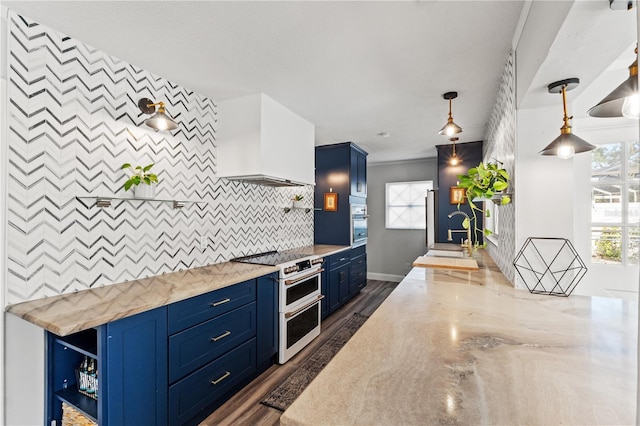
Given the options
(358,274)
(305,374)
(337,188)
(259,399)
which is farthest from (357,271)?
(259,399)

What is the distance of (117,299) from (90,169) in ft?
2.81

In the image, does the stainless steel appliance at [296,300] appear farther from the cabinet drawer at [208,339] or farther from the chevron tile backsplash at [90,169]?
the chevron tile backsplash at [90,169]

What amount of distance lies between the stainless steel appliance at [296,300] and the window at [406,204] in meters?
2.91

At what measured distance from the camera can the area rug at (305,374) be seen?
2037 mm

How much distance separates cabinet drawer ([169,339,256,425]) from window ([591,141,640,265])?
2514 mm

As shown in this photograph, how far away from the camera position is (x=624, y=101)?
3.02 feet

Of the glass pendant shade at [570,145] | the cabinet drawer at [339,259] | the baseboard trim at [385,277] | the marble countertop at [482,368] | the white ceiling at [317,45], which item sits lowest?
the baseboard trim at [385,277]

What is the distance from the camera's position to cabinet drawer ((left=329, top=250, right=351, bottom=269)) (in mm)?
3683

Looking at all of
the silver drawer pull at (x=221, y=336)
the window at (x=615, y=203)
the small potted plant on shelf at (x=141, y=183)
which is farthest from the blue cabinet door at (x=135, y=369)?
the window at (x=615, y=203)

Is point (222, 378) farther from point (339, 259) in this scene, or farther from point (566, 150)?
point (566, 150)

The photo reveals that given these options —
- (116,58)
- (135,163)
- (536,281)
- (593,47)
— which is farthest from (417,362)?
(116,58)

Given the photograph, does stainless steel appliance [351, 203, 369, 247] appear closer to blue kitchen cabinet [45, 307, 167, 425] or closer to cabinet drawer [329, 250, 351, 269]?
cabinet drawer [329, 250, 351, 269]

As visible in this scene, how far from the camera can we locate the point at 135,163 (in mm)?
2078

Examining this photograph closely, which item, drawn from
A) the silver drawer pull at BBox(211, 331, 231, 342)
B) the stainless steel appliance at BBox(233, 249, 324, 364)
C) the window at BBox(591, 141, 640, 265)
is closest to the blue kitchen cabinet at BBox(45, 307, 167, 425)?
the silver drawer pull at BBox(211, 331, 231, 342)
